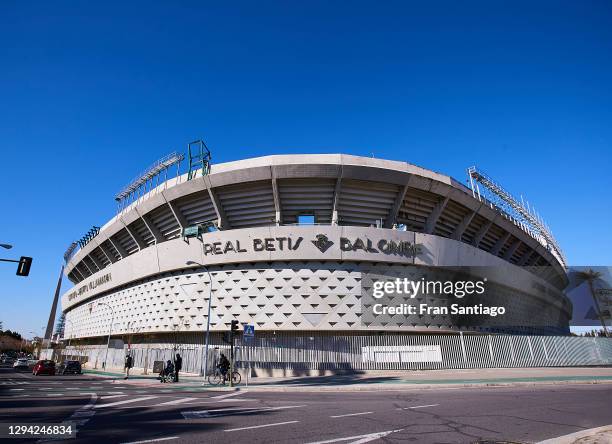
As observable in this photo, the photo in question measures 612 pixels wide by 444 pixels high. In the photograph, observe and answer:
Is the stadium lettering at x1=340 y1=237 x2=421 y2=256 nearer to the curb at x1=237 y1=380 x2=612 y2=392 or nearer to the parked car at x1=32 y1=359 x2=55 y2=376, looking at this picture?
the curb at x1=237 y1=380 x2=612 y2=392

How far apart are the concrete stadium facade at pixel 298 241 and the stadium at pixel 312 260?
0.09m

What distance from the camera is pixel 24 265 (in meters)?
19.2

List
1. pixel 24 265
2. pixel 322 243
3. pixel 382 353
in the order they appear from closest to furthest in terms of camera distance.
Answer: pixel 24 265, pixel 382 353, pixel 322 243

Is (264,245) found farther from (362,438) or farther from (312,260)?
(362,438)

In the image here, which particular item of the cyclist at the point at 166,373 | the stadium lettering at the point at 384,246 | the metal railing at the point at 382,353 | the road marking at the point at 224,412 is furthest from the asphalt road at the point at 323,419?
the stadium lettering at the point at 384,246

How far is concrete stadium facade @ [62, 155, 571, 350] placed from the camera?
98.0ft

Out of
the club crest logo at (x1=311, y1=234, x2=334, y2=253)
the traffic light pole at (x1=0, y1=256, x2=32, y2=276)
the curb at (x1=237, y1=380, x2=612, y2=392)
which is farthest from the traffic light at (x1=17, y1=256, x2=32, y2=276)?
the club crest logo at (x1=311, y1=234, x2=334, y2=253)

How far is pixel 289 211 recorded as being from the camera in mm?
32625

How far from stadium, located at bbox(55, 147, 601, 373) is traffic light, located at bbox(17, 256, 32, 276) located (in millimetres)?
11187

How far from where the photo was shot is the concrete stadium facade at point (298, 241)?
29859 mm

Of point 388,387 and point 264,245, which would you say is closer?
point 388,387

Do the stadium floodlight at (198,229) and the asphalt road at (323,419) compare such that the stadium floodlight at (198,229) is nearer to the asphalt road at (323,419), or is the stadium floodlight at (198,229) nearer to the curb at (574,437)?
the asphalt road at (323,419)

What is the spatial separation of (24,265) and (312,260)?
18392 mm

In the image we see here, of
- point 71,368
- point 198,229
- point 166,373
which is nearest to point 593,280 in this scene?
point 198,229
